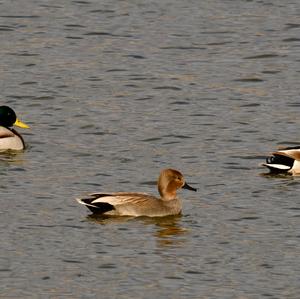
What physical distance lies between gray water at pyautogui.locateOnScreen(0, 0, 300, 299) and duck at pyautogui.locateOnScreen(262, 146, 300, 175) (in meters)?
0.20

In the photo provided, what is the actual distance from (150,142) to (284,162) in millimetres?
2693

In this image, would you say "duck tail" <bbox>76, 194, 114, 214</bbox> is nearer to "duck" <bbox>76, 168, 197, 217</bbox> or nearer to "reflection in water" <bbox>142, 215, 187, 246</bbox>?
"duck" <bbox>76, 168, 197, 217</bbox>

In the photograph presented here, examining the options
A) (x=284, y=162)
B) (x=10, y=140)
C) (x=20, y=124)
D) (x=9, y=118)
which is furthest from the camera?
(x=9, y=118)

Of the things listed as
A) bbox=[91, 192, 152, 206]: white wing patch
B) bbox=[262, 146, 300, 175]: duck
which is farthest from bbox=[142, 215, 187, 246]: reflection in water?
bbox=[262, 146, 300, 175]: duck

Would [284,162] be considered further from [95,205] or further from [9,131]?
[9,131]

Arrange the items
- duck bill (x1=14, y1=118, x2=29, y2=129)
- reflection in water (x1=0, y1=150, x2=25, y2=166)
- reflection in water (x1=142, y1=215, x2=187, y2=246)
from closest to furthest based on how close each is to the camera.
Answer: reflection in water (x1=142, y1=215, x2=187, y2=246) → reflection in water (x1=0, y1=150, x2=25, y2=166) → duck bill (x1=14, y1=118, x2=29, y2=129)

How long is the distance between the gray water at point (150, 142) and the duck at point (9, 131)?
0.94 feet

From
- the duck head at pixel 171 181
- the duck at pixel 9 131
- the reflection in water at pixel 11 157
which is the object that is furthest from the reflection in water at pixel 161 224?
the duck at pixel 9 131

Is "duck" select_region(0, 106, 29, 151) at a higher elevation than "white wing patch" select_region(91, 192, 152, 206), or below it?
below

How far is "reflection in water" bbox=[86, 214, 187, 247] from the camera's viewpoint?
2050 cm

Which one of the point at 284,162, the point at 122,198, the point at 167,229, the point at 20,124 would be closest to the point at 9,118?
the point at 20,124

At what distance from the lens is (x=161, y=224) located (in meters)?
21.7

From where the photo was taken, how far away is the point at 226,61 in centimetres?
3366

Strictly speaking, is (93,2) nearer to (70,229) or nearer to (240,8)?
(240,8)
